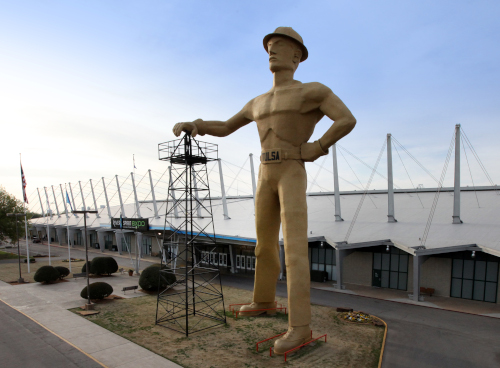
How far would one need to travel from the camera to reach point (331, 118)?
532 inches

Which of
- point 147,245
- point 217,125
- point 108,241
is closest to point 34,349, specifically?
point 217,125

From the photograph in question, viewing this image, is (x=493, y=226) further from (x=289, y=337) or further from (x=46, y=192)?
(x=46, y=192)

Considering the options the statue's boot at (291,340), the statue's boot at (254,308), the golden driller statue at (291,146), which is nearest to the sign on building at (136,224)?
the statue's boot at (254,308)

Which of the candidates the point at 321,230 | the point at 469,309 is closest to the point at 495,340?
the point at 469,309

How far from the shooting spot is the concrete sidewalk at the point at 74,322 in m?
13.5

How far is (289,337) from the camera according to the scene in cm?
1338

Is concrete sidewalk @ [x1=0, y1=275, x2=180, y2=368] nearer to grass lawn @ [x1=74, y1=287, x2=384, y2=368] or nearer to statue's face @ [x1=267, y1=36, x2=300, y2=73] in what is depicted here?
grass lawn @ [x1=74, y1=287, x2=384, y2=368]

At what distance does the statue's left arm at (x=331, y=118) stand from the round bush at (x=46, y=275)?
81.3ft

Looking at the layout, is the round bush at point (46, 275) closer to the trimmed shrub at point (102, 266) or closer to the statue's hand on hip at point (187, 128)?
the trimmed shrub at point (102, 266)

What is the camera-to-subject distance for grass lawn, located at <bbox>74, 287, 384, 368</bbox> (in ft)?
42.8

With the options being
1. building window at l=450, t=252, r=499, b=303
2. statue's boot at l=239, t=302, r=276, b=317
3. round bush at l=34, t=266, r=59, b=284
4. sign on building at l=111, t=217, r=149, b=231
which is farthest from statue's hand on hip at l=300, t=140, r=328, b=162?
round bush at l=34, t=266, r=59, b=284

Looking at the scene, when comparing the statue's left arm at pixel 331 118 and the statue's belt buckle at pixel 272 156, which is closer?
the statue's left arm at pixel 331 118

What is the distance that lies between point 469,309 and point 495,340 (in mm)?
5323

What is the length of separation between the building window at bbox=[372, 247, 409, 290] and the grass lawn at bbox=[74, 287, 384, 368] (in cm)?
817
